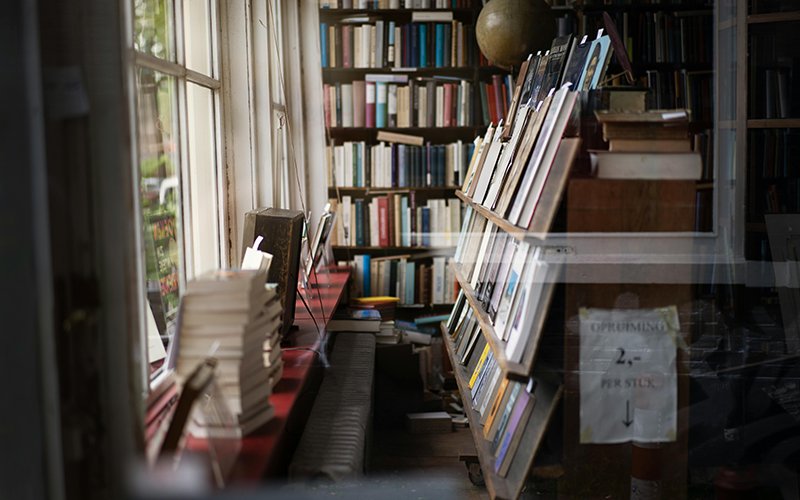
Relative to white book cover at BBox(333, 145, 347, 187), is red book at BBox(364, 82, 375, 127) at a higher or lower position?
higher

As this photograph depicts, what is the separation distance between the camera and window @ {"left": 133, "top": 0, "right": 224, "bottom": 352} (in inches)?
91.8

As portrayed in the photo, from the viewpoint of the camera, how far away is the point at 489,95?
18.8ft

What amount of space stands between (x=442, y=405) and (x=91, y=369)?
272 cm

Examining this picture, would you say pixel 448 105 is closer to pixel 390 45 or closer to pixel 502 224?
pixel 390 45

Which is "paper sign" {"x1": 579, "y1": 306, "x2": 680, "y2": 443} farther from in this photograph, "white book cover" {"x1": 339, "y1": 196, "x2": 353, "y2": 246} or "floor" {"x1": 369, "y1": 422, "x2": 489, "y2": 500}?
"white book cover" {"x1": 339, "y1": 196, "x2": 353, "y2": 246}

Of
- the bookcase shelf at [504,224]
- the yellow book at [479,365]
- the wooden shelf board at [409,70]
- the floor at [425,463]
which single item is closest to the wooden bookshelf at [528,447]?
the floor at [425,463]

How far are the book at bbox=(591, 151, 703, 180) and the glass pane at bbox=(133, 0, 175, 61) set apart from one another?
3.83 ft

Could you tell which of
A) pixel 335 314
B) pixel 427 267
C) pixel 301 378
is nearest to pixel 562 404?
pixel 301 378

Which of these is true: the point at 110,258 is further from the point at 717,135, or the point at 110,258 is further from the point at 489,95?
the point at 489,95

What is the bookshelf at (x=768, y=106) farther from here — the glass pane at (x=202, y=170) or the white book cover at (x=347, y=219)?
the white book cover at (x=347, y=219)

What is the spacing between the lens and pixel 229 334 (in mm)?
1961

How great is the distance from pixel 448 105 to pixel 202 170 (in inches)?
109

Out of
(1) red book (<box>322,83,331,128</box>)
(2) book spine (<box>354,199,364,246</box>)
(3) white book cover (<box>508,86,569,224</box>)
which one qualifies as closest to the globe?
(1) red book (<box>322,83,331,128</box>)

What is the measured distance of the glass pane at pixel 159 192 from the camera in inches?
89.4
